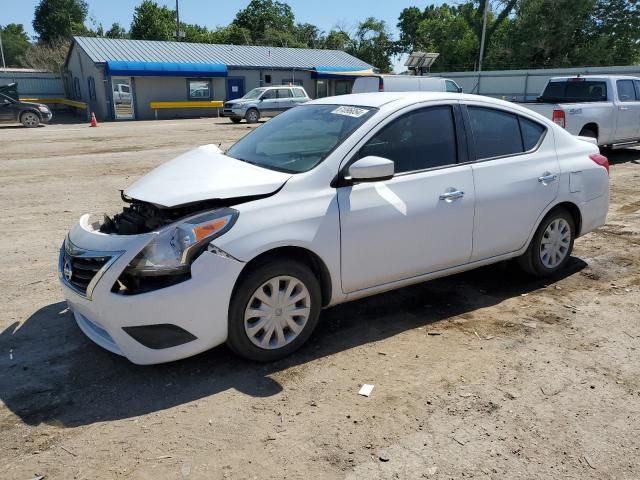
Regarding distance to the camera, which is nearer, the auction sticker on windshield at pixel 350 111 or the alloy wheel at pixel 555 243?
the auction sticker on windshield at pixel 350 111

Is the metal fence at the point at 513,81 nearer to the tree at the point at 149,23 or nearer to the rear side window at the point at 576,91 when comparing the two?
the rear side window at the point at 576,91

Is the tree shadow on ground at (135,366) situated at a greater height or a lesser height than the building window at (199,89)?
lesser

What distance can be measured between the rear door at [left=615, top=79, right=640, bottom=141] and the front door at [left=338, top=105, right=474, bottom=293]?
32.0 ft

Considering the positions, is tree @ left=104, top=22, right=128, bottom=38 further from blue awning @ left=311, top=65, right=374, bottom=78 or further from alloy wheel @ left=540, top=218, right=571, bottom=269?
alloy wheel @ left=540, top=218, right=571, bottom=269

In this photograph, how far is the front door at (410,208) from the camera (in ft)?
12.6

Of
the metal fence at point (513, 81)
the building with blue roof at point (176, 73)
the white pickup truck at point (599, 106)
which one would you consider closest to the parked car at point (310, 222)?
the white pickup truck at point (599, 106)

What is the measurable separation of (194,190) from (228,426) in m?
1.52

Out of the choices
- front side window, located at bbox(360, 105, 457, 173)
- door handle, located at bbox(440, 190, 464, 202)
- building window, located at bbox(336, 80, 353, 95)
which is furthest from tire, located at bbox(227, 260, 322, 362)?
building window, located at bbox(336, 80, 353, 95)

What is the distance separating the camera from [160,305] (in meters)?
3.24

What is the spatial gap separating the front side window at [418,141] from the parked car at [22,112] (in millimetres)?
24862

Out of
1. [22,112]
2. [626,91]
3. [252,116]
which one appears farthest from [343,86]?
[626,91]

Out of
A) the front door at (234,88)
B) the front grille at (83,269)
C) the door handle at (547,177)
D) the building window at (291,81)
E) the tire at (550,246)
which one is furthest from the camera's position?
the building window at (291,81)

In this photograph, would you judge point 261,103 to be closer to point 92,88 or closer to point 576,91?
point 92,88

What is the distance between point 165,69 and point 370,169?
31786mm
